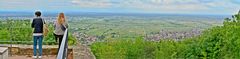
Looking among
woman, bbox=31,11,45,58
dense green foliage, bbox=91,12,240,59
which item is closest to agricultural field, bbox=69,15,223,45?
dense green foliage, bbox=91,12,240,59

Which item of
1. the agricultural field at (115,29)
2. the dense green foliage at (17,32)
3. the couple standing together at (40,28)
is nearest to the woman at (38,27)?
the couple standing together at (40,28)

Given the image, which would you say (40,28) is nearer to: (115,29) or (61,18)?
(61,18)


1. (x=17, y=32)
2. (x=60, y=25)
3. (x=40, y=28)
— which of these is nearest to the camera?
(x=40, y=28)

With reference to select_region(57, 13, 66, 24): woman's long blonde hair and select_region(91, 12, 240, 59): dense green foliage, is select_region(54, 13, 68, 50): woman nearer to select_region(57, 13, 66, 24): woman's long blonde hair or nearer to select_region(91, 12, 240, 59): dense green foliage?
select_region(57, 13, 66, 24): woman's long blonde hair

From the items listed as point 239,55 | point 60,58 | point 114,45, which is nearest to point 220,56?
point 239,55

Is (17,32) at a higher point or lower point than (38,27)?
lower

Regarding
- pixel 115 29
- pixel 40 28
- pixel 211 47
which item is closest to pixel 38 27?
pixel 40 28

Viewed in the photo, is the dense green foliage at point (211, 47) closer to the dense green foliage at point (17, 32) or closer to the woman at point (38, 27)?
the dense green foliage at point (17, 32)

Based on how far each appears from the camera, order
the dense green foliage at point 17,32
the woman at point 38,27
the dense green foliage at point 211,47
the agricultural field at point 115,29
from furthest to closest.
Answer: the agricultural field at point 115,29 < the dense green foliage at point 211,47 < the dense green foliage at point 17,32 < the woman at point 38,27
